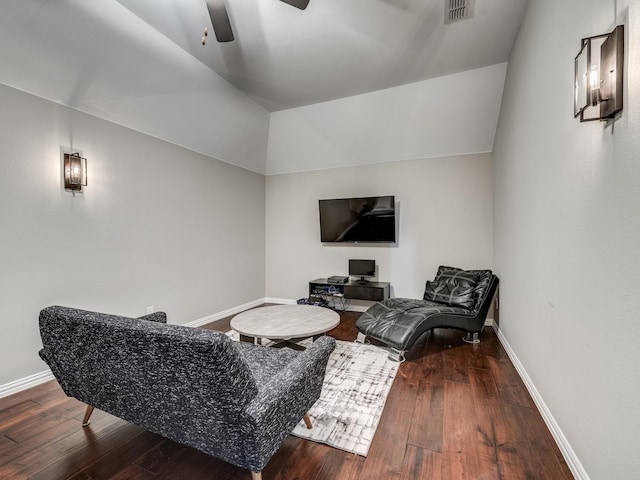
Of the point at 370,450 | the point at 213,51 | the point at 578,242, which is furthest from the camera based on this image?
the point at 213,51

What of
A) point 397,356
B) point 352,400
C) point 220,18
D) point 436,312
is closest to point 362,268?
point 436,312

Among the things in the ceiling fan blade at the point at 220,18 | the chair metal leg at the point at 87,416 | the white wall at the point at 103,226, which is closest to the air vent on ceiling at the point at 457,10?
the ceiling fan blade at the point at 220,18

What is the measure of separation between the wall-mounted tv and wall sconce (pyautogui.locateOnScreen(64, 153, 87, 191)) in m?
A: 3.16

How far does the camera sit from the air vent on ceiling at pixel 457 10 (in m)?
2.42

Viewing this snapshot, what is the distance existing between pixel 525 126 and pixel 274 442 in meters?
2.98

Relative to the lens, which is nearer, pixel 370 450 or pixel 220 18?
pixel 370 450

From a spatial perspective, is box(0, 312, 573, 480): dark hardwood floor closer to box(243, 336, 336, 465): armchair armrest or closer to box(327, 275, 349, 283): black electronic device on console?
box(243, 336, 336, 465): armchair armrest

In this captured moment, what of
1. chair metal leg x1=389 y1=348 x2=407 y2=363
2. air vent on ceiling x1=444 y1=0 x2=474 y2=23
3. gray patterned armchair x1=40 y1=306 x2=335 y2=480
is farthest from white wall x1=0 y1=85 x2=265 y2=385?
air vent on ceiling x1=444 y1=0 x2=474 y2=23

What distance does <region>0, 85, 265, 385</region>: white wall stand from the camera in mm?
2396

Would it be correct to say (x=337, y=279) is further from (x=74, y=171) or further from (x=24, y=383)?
(x=24, y=383)

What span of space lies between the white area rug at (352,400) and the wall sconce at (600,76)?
6.79 feet

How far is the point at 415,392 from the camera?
2361 millimetres

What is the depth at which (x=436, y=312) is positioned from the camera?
10.3ft

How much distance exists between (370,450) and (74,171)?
330 centimetres
